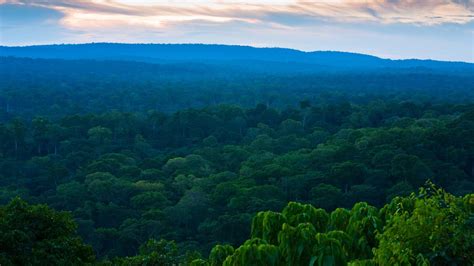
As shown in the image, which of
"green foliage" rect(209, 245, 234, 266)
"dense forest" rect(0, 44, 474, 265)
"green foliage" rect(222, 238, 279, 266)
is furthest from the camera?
"green foliage" rect(209, 245, 234, 266)

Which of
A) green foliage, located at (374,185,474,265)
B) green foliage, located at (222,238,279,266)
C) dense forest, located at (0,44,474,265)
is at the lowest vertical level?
dense forest, located at (0,44,474,265)

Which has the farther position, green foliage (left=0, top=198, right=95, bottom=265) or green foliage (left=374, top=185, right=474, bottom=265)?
green foliage (left=0, top=198, right=95, bottom=265)

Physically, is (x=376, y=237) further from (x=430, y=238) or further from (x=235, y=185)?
(x=235, y=185)

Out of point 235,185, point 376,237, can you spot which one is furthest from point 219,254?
point 235,185

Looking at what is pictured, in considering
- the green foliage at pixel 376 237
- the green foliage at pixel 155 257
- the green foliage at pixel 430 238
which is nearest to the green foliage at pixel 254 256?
the green foliage at pixel 376 237

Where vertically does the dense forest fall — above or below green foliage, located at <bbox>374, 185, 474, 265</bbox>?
below

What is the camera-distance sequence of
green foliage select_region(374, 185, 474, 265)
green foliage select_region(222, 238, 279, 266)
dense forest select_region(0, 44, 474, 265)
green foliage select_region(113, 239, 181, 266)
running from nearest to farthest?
green foliage select_region(374, 185, 474, 265) < green foliage select_region(222, 238, 279, 266) < dense forest select_region(0, 44, 474, 265) < green foliage select_region(113, 239, 181, 266)

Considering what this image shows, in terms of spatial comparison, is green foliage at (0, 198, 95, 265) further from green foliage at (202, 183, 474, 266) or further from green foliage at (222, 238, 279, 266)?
green foliage at (222, 238, 279, 266)

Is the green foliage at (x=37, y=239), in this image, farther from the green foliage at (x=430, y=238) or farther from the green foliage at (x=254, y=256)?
the green foliage at (x=430, y=238)

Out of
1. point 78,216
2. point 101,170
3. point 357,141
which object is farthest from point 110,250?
point 357,141

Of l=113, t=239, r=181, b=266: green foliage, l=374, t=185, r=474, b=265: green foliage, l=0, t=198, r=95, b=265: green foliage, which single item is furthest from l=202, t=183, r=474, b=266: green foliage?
l=113, t=239, r=181, b=266: green foliage
